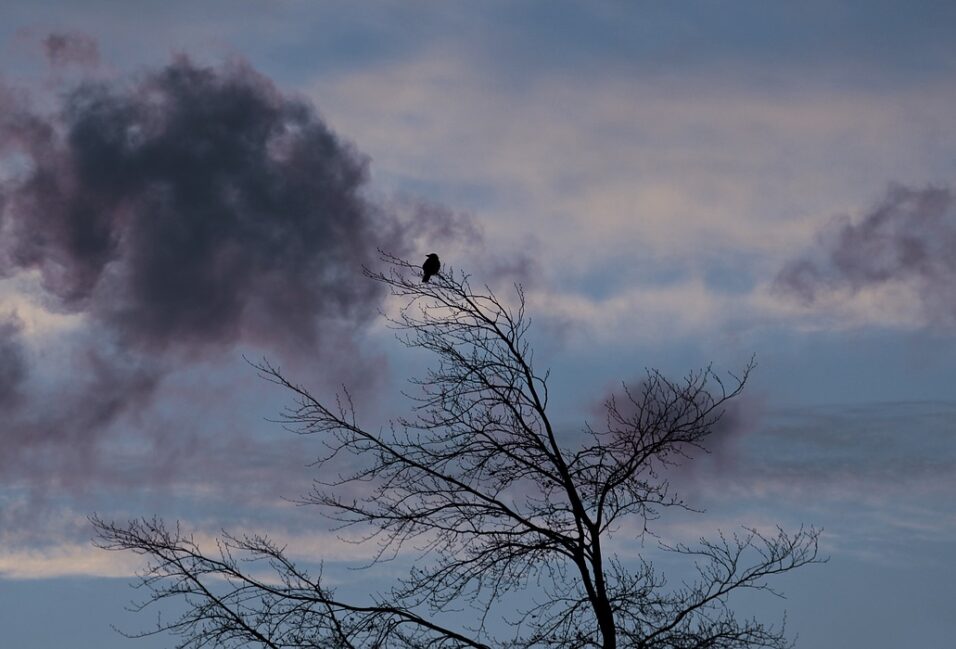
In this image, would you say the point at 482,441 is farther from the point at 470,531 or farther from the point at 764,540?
the point at 764,540

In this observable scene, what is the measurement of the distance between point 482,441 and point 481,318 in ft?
4.21

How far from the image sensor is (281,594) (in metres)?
13.3

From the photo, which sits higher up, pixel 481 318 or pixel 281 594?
pixel 481 318

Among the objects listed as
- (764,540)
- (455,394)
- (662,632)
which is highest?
(455,394)

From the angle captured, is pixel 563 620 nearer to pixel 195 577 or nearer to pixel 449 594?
pixel 449 594

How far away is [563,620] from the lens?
1325 cm

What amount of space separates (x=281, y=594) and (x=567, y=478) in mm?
3049

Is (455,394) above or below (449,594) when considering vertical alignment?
above

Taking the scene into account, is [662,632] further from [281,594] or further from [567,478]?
[281,594]

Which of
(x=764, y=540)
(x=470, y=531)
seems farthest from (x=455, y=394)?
(x=764, y=540)

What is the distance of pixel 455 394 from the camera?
44.8 ft

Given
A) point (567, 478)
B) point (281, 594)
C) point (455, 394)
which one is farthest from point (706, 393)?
point (281, 594)

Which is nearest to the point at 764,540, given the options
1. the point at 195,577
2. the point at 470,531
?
the point at 470,531

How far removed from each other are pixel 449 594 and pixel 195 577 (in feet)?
8.33
